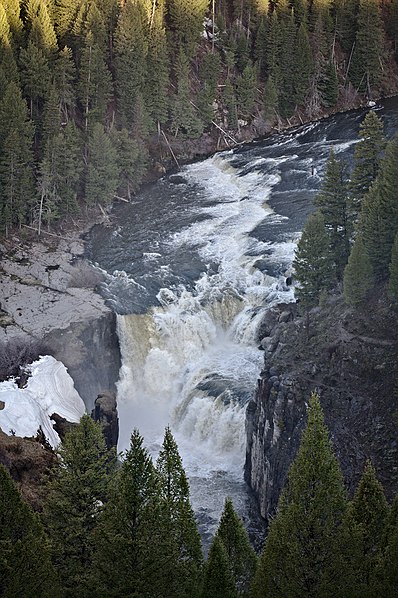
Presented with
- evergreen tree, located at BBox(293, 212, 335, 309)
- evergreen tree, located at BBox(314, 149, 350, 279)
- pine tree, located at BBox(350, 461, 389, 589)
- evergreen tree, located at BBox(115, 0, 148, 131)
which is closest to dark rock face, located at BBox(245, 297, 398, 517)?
evergreen tree, located at BBox(293, 212, 335, 309)

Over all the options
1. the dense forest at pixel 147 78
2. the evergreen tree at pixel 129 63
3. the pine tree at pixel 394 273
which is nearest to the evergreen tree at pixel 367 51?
the dense forest at pixel 147 78

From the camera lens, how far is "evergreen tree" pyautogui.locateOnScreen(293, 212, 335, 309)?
51188mm

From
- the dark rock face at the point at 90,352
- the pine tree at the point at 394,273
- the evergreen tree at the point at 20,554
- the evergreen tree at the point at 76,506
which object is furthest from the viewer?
the dark rock face at the point at 90,352

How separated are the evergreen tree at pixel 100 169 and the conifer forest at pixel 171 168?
194 mm

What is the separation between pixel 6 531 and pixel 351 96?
101 m

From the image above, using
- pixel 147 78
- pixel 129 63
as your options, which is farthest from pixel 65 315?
pixel 147 78

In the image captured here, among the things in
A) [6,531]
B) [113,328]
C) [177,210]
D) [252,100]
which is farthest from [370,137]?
[252,100]

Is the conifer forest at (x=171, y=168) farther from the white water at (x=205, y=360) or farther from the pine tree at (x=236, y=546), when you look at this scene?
the white water at (x=205, y=360)

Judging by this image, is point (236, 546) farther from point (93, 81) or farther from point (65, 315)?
point (93, 81)

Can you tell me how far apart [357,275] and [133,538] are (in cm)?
2710

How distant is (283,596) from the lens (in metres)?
26.0

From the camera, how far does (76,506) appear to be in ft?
91.6

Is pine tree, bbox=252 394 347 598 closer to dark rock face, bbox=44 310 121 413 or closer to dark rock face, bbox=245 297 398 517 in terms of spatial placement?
dark rock face, bbox=245 297 398 517

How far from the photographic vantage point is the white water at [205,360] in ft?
172
